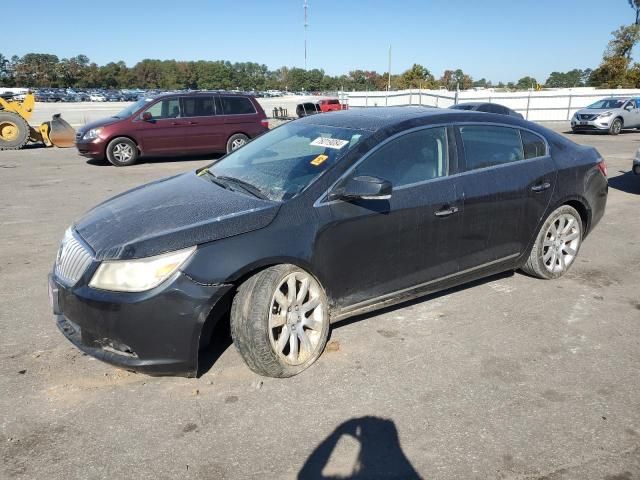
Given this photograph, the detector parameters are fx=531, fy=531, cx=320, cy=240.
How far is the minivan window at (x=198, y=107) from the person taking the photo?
12867 mm

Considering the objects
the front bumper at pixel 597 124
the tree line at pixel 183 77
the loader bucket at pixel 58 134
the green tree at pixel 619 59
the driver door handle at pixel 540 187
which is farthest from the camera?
the tree line at pixel 183 77

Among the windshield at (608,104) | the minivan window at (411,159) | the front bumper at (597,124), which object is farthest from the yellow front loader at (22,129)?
the windshield at (608,104)

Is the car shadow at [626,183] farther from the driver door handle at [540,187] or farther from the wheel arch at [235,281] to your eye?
the wheel arch at [235,281]

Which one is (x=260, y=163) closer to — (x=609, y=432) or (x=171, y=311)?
(x=171, y=311)

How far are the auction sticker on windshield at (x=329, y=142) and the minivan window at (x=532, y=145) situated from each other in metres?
1.76

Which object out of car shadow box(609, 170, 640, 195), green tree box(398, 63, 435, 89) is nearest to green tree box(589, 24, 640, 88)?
green tree box(398, 63, 435, 89)

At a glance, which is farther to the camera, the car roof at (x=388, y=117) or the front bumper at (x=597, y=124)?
the front bumper at (x=597, y=124)

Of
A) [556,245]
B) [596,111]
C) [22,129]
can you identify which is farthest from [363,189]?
[596,111]

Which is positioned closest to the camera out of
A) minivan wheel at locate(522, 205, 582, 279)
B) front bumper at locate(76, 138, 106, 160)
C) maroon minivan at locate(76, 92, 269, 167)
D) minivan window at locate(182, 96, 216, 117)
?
minivan wheel at locate(522, 205, 582, 279)

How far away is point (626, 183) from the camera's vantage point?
1009 cm

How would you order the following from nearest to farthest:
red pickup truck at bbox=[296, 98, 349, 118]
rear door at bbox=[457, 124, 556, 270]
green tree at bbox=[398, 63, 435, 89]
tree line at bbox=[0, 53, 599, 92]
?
rear door at bbox=[457, 124, 556, 270] → red pickup truck at bbox=[296, 98, 349, 118] → green tree at bbox=[398, 63, 435, 89] → tree line at bbox=[0, 53, 599, 92]

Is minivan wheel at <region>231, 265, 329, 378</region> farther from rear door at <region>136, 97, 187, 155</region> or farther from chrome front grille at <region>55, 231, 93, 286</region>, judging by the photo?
rear door at <region>136, 97, 187, 155</region>

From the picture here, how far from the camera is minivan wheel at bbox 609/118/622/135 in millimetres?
21125

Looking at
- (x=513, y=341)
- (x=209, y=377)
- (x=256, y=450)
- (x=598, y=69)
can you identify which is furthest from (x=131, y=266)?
(x=598, y=69)
